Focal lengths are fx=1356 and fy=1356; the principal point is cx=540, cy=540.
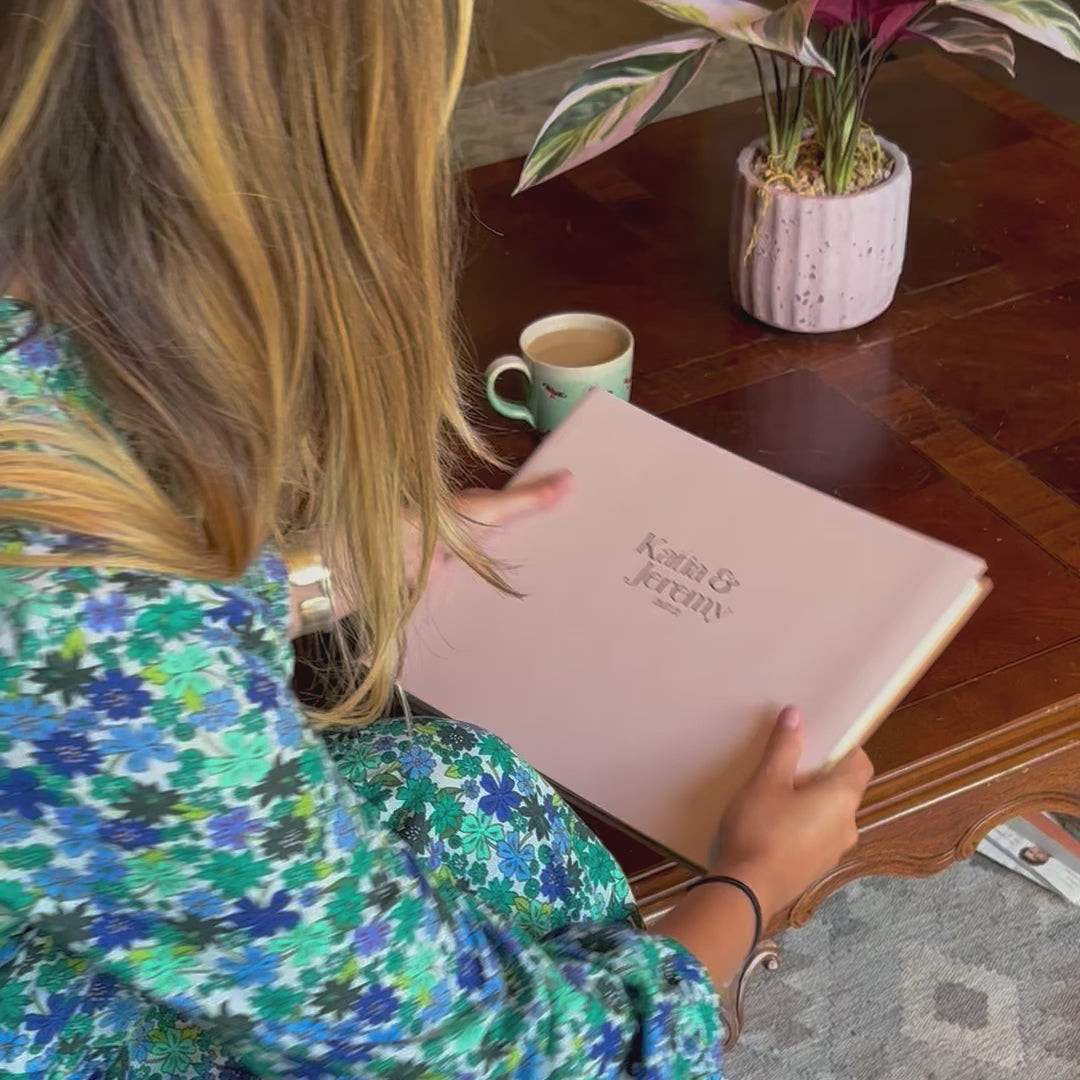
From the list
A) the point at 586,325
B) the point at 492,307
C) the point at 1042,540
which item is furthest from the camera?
Answer: the point at 492,307

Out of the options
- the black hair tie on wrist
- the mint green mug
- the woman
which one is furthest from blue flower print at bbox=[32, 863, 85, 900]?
the mint green mug

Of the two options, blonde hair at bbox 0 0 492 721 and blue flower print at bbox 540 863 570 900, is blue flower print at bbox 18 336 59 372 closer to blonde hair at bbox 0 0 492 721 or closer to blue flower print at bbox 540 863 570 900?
blonde hair at bbox 0 0 492 721

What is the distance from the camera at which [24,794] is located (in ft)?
1.56

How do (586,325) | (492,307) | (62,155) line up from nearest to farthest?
(62,155)
(586,325)
(492,307)

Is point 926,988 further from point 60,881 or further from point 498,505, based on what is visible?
point 60,881

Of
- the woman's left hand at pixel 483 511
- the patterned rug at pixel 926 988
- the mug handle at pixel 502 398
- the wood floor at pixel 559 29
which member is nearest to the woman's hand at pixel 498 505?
the woman's left hand at pixel 483 511

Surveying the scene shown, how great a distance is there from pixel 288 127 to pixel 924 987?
1051 mm

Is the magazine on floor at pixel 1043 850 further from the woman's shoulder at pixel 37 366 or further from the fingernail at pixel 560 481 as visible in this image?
the woman's shoulder at pixel 37 366

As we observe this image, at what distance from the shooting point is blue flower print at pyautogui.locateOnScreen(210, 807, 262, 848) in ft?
1.61

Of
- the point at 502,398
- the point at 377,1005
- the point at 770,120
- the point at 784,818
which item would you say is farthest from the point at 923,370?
the point at 377,1005

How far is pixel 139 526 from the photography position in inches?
20.2

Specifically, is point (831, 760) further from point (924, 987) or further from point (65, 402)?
point (924, 987)

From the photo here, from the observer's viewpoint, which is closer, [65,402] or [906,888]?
[65,402]

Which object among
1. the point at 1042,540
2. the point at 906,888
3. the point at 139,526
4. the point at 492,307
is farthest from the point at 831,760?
the point at 906,888
